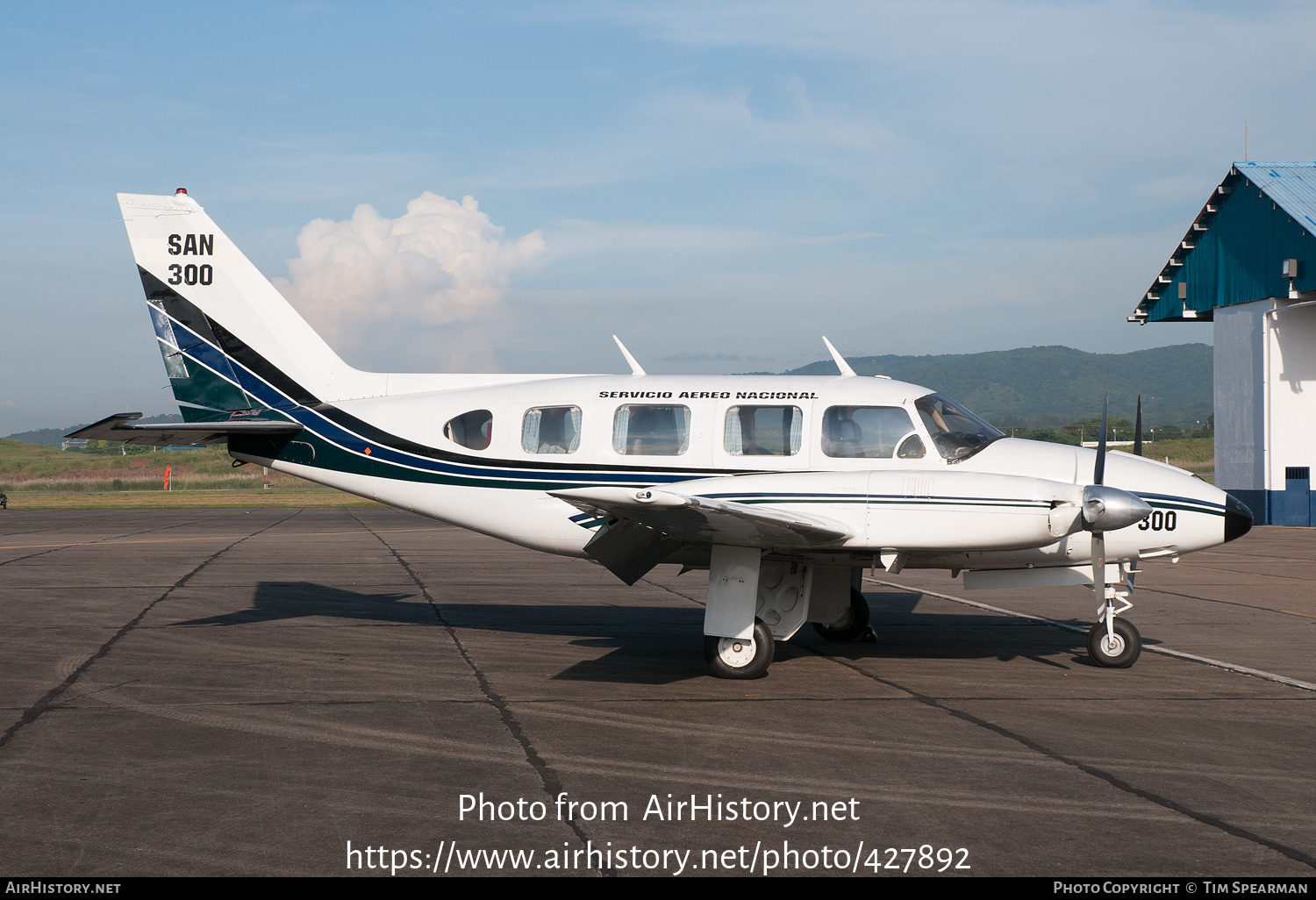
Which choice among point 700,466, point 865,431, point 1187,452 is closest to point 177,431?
point 700,466

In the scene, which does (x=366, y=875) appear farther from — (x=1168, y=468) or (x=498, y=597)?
(x=498, y=597)

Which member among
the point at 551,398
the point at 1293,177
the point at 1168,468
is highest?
the point at 1293,177

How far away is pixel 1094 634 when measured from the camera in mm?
10336

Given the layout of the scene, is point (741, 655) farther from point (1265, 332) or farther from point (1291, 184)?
point (1291, 184)

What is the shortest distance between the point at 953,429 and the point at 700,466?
8.39 ft

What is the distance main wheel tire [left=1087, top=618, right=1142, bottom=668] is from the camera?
1016cm

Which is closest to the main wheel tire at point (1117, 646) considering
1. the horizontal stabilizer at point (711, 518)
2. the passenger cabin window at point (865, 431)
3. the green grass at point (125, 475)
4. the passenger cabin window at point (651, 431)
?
the passenger cabin window at point (865, 431)

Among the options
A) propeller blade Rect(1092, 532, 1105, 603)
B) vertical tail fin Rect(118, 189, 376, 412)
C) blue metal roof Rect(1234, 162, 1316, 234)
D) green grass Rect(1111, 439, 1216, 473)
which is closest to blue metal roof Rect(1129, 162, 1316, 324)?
blue metal roof Rect(1234, 162, 1316, 234)

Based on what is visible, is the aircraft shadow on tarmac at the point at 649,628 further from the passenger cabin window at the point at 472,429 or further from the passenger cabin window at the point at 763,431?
the passenger cabin window at the point at 472,429

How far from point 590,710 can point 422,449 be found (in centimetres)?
434

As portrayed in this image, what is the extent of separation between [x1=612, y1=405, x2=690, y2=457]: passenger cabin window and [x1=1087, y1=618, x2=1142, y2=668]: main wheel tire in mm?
4524

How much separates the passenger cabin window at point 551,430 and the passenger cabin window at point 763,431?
1634mm
